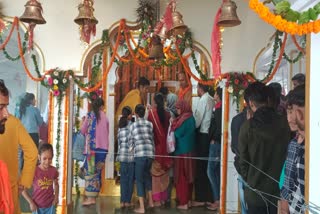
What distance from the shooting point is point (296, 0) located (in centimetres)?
284

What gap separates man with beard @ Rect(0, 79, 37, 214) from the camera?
12.3 ft

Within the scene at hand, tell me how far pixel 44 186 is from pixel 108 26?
8.13 feet

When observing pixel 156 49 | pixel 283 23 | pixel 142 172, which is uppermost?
pixel 156 49

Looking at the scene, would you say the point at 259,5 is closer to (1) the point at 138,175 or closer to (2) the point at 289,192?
(2) the point at 289,192

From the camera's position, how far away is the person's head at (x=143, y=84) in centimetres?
833

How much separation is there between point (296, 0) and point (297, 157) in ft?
3.69

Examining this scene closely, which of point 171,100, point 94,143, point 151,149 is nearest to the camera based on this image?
point 151,149

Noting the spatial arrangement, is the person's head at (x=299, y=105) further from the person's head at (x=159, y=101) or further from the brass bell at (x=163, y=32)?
the person's head at (x=159, y=101)

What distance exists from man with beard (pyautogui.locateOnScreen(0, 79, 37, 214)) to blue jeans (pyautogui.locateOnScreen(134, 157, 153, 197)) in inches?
111

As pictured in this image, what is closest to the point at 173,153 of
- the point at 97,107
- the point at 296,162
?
the point at 97,107

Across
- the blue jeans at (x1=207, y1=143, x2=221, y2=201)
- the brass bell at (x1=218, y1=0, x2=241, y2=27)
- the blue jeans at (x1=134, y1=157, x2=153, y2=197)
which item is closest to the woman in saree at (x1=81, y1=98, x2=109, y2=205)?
the blue jeans at (x1=134, y1=157, x2=153, y2=197)

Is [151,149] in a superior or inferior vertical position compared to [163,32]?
inferior

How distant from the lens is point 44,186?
197 inches

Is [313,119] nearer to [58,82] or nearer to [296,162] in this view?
[296,162]
